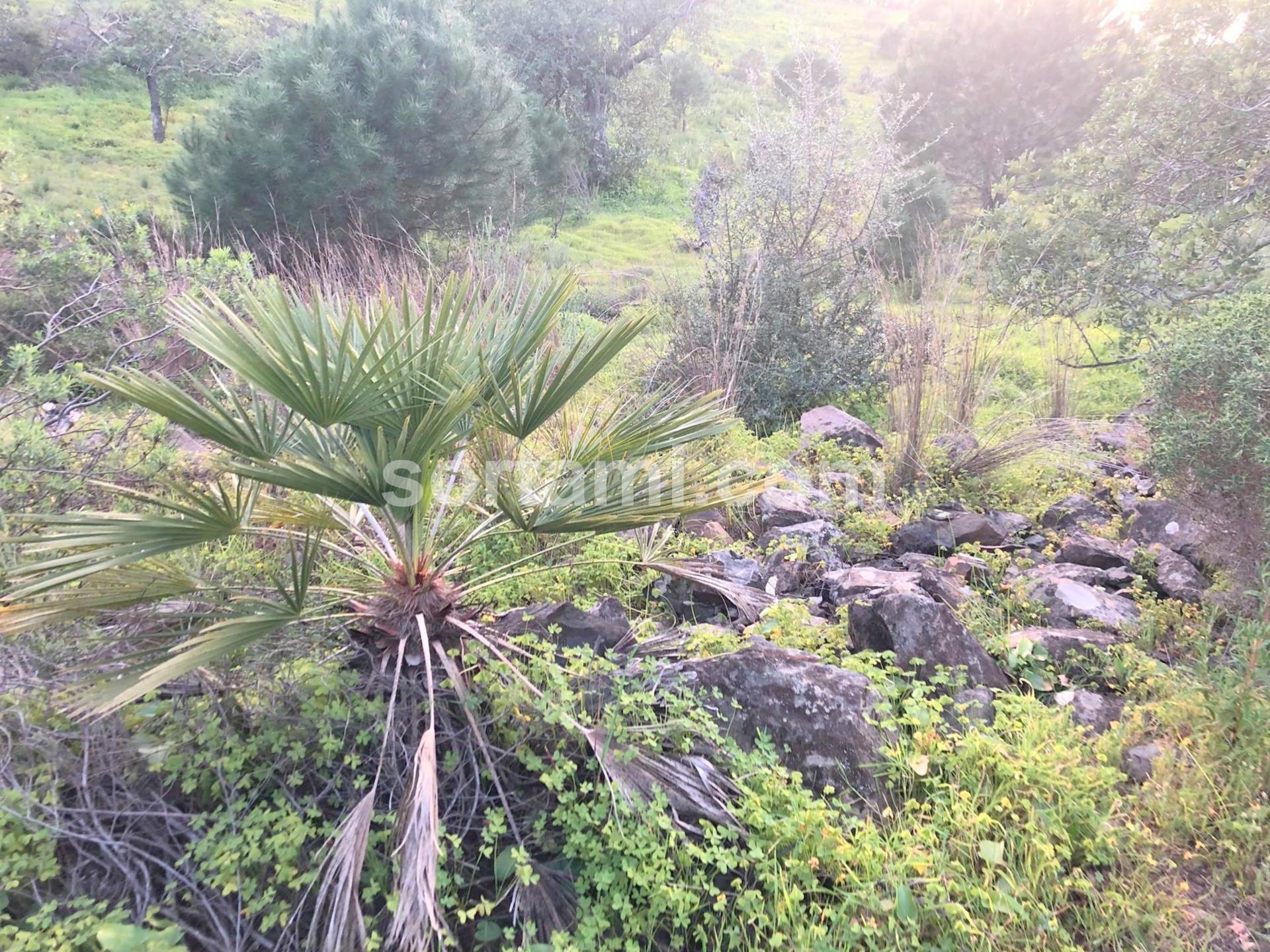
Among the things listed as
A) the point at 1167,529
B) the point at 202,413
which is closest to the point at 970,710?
the point at 1167,529

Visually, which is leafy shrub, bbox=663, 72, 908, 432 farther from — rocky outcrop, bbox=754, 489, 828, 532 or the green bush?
the green bush

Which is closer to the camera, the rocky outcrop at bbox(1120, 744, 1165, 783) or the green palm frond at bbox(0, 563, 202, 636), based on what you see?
the green palm frond at bbox(0, 563, 202, 636)

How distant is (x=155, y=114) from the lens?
1742 centimetres

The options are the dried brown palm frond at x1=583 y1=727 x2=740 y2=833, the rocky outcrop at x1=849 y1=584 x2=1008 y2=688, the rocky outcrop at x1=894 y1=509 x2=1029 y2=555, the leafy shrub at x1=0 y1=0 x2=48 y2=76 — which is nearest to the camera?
the dried brown palm frond at x1=583 y1=727 x2=740 y2=833

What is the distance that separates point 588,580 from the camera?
11.6ft

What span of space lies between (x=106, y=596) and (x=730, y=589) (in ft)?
6.81

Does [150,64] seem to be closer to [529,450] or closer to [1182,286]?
[529,450]

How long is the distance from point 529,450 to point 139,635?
1.86 metres

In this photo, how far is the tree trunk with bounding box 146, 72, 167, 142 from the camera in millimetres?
17297

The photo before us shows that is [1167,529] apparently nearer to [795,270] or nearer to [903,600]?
[903,600]

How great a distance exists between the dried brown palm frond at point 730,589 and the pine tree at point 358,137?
822 cm

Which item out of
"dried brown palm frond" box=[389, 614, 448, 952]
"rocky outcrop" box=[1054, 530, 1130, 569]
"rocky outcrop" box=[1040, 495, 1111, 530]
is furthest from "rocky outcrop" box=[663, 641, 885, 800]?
"rocky outcrop" box=[1040, 495, 1111, 530]

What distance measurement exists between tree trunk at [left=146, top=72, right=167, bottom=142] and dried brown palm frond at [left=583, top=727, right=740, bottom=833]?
20.3 m

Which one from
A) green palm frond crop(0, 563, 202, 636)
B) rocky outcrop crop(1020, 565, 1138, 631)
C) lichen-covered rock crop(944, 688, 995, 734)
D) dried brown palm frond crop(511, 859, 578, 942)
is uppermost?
green palm frond crop(0, 563, 202, 636)
